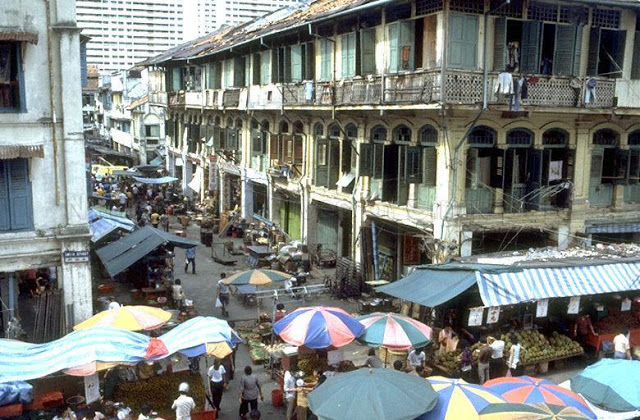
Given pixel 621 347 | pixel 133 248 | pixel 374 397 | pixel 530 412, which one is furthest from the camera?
pixel 133 248

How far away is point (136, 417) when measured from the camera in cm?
1263

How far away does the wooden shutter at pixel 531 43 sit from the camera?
18531mm

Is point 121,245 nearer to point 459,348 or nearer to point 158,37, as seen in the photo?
point 459,348

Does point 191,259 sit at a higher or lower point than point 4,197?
lower

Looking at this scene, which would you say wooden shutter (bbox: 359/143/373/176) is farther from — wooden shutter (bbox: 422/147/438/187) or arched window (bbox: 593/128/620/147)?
arched window (bbox: 593/128/620/147)

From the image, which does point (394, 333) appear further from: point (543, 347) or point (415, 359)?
point (543, 347)

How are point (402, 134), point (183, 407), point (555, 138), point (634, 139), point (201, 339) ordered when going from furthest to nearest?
point (634, 139)
point (402, 134)
point (555, 138)
point (201, 339)
point (183, 407)

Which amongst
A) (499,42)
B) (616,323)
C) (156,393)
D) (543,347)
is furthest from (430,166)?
(156,393)

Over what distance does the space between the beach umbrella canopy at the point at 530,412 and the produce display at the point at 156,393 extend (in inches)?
253

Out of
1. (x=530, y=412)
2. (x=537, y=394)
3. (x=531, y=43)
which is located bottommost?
(x=537, y=394)

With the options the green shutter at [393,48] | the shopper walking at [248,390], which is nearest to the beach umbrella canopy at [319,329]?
the shopper walking at [248,390]

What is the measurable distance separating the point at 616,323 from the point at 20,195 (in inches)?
636

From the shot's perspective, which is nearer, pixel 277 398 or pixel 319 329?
pixel 319 329

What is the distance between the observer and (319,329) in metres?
13.4
